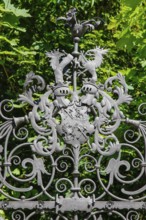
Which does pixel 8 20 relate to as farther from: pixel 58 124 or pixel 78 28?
pixel 58 124

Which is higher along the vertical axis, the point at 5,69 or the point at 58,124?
the point at 5,69

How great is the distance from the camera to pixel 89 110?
443cm

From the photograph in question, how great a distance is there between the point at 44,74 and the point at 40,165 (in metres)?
3.13

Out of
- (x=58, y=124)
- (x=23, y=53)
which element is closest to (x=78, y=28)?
(x=58, y=124)

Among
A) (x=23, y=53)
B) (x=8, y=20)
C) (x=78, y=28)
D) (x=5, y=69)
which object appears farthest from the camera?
(x=5, y=69)

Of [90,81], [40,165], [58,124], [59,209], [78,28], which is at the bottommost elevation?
[59,209]

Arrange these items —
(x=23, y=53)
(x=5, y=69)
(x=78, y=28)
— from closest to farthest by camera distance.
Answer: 1. (x=78, y=28)
2. (x=23, y=53)
3. (x=5, y=69)

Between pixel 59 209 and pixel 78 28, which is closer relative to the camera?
pixel 59 209

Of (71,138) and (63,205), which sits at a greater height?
(71,138)

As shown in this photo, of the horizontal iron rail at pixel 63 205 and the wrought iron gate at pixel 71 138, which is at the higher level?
the wrought iron gate at pixel 71 138

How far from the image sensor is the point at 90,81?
4.45 meters

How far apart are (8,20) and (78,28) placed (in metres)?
1.06

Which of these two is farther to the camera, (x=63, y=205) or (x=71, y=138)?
(x=71, y=138)

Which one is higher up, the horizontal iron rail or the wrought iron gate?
the wrought iron gate
